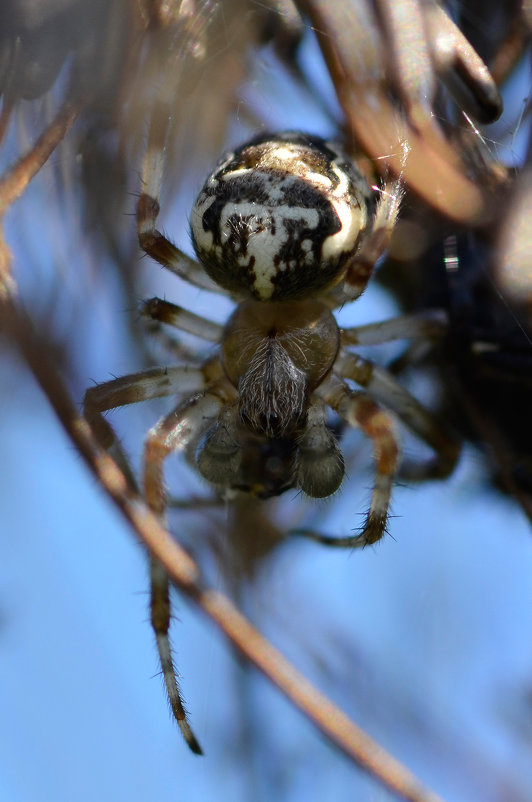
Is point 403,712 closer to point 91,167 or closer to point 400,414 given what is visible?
point 400,414

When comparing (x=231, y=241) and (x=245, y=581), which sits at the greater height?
(x=231, y=241)

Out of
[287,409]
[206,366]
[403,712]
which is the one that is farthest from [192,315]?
[403,712]

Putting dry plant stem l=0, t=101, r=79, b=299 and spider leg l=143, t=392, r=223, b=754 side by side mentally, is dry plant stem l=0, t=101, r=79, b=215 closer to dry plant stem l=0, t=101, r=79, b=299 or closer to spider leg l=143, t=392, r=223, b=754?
dry plant stem l=0, t=101, r=79, b=299

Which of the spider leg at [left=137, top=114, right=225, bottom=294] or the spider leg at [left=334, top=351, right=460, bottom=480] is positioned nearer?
the spider leg at [left=137, top=114, right=225, bottom=294]

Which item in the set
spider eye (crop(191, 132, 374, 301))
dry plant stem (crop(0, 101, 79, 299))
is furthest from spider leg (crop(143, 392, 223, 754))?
dry plant stem (crop(0, 101, 79, 299))

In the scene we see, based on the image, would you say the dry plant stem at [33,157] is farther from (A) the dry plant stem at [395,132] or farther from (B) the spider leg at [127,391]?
(A) the dry plant stem at [395,132]

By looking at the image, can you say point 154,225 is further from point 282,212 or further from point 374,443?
point 374,443
